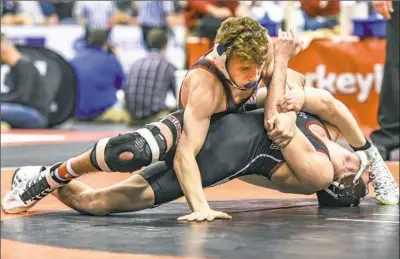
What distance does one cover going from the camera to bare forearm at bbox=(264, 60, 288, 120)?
4.63 metres

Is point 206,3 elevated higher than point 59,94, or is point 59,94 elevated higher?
point 206,3

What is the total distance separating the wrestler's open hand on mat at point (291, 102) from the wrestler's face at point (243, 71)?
22 cm

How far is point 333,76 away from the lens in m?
9.91

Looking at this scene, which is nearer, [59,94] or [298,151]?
[298,151]

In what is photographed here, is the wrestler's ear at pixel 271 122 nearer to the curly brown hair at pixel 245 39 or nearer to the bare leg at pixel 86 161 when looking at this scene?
the curly brown hair at pixel 245 39

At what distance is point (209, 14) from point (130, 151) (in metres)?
5.88

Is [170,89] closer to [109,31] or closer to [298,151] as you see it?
[109,31]

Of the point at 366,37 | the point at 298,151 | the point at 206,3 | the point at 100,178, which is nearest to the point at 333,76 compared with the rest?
the point at 366,37

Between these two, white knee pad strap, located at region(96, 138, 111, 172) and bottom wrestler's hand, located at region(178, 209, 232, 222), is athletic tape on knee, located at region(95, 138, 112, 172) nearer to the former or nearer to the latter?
white knee pad strap, located at region(96, 138, 111, 172)

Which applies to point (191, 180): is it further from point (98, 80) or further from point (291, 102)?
point (98, 80)

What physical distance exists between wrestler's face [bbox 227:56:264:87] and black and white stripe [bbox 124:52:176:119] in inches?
244

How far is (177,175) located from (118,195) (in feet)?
1.11

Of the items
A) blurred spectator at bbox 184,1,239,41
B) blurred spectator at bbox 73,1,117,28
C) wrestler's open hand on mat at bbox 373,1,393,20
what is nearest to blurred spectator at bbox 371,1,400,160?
wrestler's open hand on mat at bbox 373,1,393,20

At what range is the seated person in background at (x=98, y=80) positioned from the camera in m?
11.2
